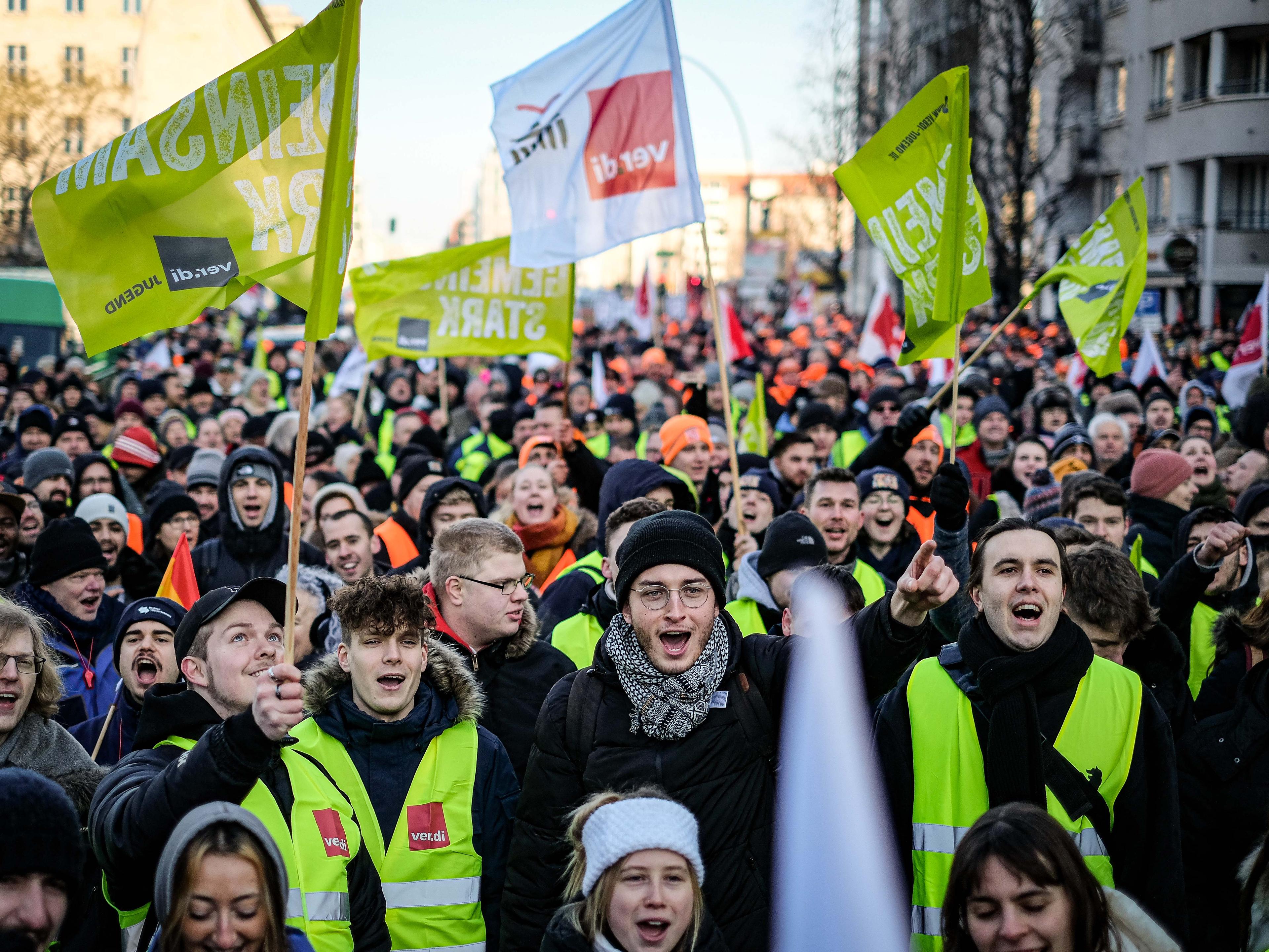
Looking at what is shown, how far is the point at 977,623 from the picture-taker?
11.6ft

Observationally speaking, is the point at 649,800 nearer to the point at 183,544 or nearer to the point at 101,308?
the point at 101,308

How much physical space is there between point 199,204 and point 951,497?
2.63 meters

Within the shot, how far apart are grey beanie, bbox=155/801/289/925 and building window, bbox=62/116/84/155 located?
4181 centimetres

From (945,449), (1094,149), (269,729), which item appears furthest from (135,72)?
(269,729)

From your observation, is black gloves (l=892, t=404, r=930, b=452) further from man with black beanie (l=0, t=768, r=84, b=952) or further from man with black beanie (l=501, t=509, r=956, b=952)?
man with black beanie (l=0, t=768, r=84, b=952)

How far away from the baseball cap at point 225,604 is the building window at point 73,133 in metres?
40.8

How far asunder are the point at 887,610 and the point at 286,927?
5.38ft

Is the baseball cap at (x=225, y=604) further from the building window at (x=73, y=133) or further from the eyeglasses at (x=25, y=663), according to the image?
the building window at (x=73, y=133)

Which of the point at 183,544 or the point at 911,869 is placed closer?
the point at 911,869

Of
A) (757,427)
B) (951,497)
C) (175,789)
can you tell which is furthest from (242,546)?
(757,427)

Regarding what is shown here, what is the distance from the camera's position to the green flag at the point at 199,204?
162 inches

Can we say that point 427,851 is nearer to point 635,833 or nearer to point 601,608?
point 635,833

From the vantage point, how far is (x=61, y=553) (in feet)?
18.3

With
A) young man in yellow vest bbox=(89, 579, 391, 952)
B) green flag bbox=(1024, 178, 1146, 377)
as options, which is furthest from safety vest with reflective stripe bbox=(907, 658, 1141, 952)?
green flag bbox=(1024, 178, 1146, 377)
